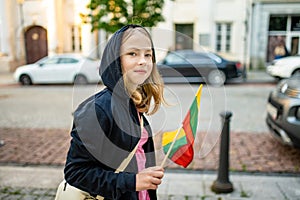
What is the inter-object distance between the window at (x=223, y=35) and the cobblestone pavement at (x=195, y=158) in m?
14.9

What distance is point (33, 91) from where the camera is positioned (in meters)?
12.5

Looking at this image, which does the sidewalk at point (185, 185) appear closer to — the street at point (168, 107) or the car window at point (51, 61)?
the street at point (168, 107)

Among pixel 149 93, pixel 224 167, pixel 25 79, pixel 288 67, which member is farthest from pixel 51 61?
pixel 149 93

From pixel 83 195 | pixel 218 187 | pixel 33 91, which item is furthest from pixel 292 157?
pixel 33 91

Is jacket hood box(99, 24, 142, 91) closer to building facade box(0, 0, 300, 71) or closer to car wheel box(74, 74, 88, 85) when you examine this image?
car wheel box(74, 74, 88, 85)

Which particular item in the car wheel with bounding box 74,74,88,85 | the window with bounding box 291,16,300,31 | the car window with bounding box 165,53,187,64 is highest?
the window with bounding box 291,16,300,31

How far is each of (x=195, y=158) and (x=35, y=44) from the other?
63.9 feet

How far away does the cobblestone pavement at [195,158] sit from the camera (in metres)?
3.58

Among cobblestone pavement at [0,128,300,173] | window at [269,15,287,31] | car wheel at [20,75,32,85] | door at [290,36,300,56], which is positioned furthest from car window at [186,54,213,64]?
door at [290,36,300,56]

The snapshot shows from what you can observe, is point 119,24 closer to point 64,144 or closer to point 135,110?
point 64,144

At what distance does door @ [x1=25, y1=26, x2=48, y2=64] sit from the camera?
21047mm

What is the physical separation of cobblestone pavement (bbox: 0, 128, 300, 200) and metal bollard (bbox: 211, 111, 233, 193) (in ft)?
0.55

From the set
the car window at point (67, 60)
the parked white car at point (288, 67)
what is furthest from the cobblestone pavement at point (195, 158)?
the car window at point (67, 60)

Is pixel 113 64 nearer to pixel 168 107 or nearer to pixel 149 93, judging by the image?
pixel 149 93
